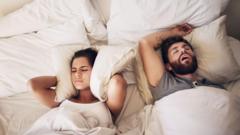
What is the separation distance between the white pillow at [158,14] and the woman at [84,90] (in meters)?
0.25

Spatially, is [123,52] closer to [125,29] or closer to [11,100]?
[125,29]

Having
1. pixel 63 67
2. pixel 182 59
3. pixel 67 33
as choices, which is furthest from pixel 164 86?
pixel 67 33

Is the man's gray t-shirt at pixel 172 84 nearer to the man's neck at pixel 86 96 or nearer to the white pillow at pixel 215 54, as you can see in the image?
the white pillow at pixel 215 54

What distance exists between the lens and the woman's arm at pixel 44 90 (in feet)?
4.55

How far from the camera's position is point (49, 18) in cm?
167

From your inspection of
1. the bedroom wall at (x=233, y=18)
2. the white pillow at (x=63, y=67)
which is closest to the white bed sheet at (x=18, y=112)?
the white pillow at (x=63, y=67)

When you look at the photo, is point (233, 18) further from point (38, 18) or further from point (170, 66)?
point (38, 18)

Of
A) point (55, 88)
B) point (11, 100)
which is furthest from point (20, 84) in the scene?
point (55, 88)

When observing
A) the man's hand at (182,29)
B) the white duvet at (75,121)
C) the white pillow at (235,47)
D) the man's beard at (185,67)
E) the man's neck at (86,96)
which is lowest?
the white duvet at (75,121)

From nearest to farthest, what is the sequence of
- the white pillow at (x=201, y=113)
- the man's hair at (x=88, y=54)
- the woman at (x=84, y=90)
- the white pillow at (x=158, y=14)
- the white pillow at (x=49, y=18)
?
the white pillow at (x=201, y=113) < the woman at (x=84, y=90) < the man's hair at (x=88, y=54) < the white pillow at (x=158, y=14) < the white pillow at (x=49, y=18)

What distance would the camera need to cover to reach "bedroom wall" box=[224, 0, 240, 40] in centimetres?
171

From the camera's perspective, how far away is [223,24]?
4.96ft

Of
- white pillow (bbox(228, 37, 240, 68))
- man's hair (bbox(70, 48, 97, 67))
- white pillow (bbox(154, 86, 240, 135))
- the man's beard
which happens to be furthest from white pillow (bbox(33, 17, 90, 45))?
white pillow (bbox(228, 37, 240, 68))

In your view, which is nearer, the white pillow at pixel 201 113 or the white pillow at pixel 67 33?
the white pillow at pixel 201 113
